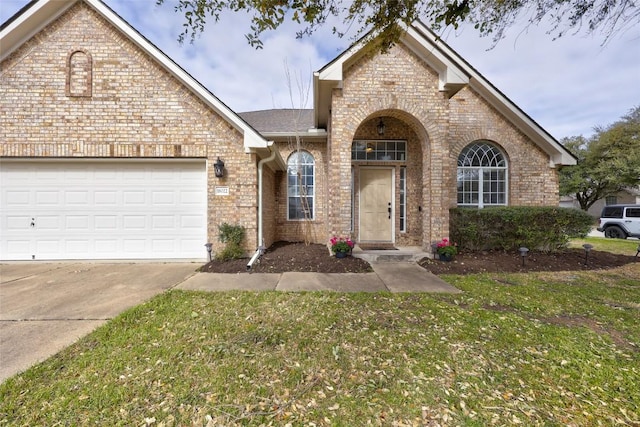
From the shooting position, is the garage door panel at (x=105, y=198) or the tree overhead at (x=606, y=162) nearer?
the garage door panel at (x=105, y=198)

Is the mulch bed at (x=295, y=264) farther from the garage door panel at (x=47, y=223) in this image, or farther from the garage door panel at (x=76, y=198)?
the garage door panel at (x=47, y=223)

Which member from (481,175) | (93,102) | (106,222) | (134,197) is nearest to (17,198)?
(106,222)

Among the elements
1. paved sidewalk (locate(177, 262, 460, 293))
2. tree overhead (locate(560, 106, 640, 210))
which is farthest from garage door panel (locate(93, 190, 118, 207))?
tree overhead (locate(560, 106, 640, 210))

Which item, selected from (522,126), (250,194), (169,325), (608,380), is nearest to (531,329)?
(608,380)

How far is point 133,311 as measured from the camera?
10.8ft

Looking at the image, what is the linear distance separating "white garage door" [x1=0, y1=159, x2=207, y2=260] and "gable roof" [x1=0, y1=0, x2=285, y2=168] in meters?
1.43

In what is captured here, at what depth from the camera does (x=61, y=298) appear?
3789 millimetres

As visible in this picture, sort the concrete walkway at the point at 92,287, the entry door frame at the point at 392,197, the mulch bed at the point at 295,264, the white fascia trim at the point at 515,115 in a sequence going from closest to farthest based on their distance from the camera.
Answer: the concrete walkway at the point at 92,287 → the mulch bed at the point at 295,264 → the entry door frame at the point at 392,197 → the white fascia trim at the point at 515,115

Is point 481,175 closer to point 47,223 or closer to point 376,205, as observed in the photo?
point 376,205

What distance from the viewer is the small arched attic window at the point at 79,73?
18.9 feet

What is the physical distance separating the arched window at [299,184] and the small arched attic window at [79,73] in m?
5.34

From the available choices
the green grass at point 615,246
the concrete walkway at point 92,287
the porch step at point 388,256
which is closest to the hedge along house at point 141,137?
the porch step at point 388,256

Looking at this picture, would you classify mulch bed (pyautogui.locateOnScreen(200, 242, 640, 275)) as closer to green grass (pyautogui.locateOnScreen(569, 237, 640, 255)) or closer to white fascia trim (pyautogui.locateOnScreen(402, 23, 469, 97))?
green grass (pyautogui.locateOnScreen(569, 237, 640, 255))

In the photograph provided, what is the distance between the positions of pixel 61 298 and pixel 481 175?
10656 millimetres
